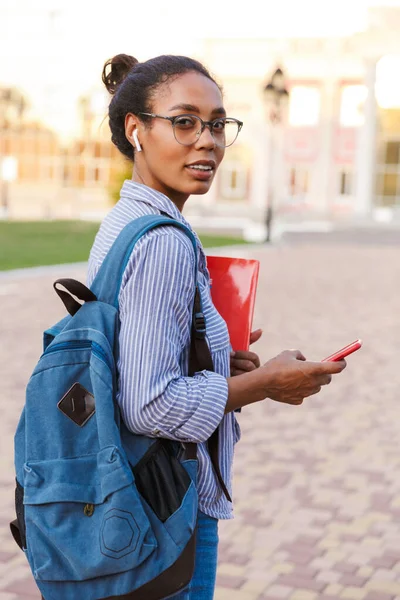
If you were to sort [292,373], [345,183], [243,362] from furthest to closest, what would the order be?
[345,183]
[243,362]
[292,373]

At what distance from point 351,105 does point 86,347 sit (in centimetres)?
5449

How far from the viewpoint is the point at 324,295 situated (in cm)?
1510

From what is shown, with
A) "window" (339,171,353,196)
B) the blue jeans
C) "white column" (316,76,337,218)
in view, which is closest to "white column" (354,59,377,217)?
"window" (339,171,353,196)

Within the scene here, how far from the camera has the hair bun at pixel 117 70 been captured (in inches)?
86.5

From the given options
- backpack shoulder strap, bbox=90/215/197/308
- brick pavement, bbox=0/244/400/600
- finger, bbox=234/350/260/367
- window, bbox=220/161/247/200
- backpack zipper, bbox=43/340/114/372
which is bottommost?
window, bbox=220/161/247/200

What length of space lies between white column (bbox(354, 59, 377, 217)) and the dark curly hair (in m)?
50.2

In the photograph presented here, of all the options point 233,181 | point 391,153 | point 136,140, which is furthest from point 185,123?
point 233,181

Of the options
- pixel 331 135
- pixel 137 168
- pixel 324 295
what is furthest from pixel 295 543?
pixel 331 135

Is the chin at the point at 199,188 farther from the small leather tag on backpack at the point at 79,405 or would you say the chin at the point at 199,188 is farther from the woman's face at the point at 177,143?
the small leather tag on backpack at the point at 79,405

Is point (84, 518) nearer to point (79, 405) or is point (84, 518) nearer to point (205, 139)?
point (79, 405)

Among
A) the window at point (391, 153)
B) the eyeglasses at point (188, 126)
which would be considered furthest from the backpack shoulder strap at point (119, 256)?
the window at point (391, 153)

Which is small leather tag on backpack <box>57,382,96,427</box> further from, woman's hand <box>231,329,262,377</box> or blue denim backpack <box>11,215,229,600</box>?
woman's hand <box>231,329,262,377</box>

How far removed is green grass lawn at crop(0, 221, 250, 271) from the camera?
19.4 meters

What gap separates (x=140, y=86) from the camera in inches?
78.4
